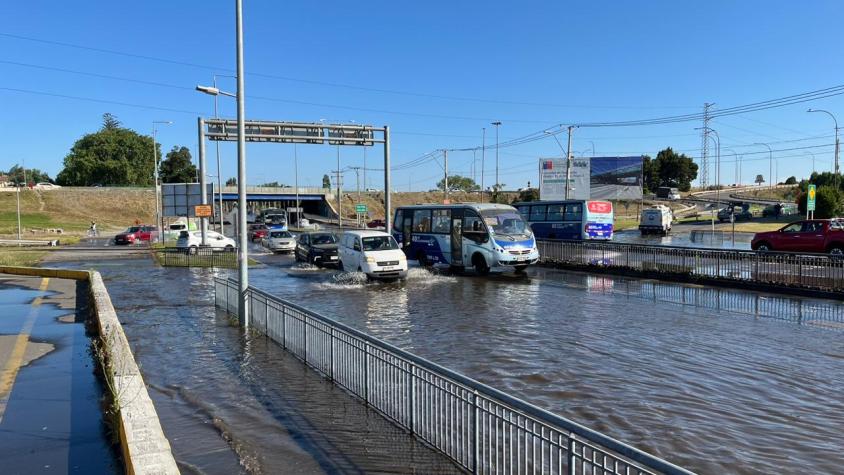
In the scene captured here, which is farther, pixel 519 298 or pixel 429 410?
pixel 519 298

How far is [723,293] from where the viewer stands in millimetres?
17656

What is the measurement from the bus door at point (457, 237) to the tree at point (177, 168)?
130385 millimetres

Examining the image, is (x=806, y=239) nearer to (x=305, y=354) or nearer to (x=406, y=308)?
(x=406, y=308)

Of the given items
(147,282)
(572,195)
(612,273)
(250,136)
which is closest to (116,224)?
(572,195)

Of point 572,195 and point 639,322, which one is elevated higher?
point 572,195

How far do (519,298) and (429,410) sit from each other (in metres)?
11.7

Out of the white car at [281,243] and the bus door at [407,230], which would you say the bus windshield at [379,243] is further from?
the white car at [281,243]

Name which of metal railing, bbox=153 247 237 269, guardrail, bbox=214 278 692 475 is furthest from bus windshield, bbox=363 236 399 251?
guardrail, bbox=214 278 692 475

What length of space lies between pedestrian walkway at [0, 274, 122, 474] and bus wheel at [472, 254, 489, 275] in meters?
13.2

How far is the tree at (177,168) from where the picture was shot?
470ft

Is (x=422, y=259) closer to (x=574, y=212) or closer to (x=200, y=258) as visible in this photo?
(x=200, y=258)

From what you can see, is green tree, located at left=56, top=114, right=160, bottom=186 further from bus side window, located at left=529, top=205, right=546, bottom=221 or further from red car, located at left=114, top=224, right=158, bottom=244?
bus side window, located at left=529, top=205, right=546, bottom=221

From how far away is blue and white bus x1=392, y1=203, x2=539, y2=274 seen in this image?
22594 millimetres

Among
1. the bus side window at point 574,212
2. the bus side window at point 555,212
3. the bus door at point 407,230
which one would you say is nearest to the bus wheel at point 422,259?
the bus door at point 407,230
